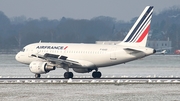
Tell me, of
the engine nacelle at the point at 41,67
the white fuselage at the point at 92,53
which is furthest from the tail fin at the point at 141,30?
the engine nacelle at the point at 41,67

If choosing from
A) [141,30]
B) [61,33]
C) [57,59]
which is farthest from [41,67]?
[61,33]

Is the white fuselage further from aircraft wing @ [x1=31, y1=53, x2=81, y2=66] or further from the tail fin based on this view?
the tail fin

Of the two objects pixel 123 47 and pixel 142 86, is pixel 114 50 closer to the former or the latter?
pixel 123 47

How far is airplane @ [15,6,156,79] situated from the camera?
62.5 m

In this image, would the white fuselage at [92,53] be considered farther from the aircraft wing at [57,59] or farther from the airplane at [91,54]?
the aircraft wing at [57,59]

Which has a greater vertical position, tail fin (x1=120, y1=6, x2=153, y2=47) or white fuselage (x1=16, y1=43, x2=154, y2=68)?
tail fin (x1=120, y1=6, x2=153, y2=47)

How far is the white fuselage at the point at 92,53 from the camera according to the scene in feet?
204

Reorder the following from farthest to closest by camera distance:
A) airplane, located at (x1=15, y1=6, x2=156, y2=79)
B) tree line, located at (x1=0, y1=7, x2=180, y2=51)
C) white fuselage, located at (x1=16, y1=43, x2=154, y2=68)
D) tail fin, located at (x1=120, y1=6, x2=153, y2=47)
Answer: tree line, located at (x1=0, y1=7, x2=180, y2=51)
tail fin, located at (x1=120, y1=6, x2=153, y2=47)
airplane, located at (x1=15, y1=6, x2=156, y2=79)
white fuselage, located at (x1=16, y1=43, x2=154, y2=68)

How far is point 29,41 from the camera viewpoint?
5453 inches

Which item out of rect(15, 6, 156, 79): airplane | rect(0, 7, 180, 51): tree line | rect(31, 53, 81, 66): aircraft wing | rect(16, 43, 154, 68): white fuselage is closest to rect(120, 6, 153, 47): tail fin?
rect(15, 6, 156, 79): airplane

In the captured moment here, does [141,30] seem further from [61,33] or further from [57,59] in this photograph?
[61,33]

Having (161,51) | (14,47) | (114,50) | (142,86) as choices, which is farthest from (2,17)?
(142,86)

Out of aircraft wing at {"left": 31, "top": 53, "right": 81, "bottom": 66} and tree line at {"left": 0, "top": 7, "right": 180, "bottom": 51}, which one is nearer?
aircraft wing at {"left": 31, "top": 53, "right": 81, "bottom": 66}

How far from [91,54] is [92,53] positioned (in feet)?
0.43
